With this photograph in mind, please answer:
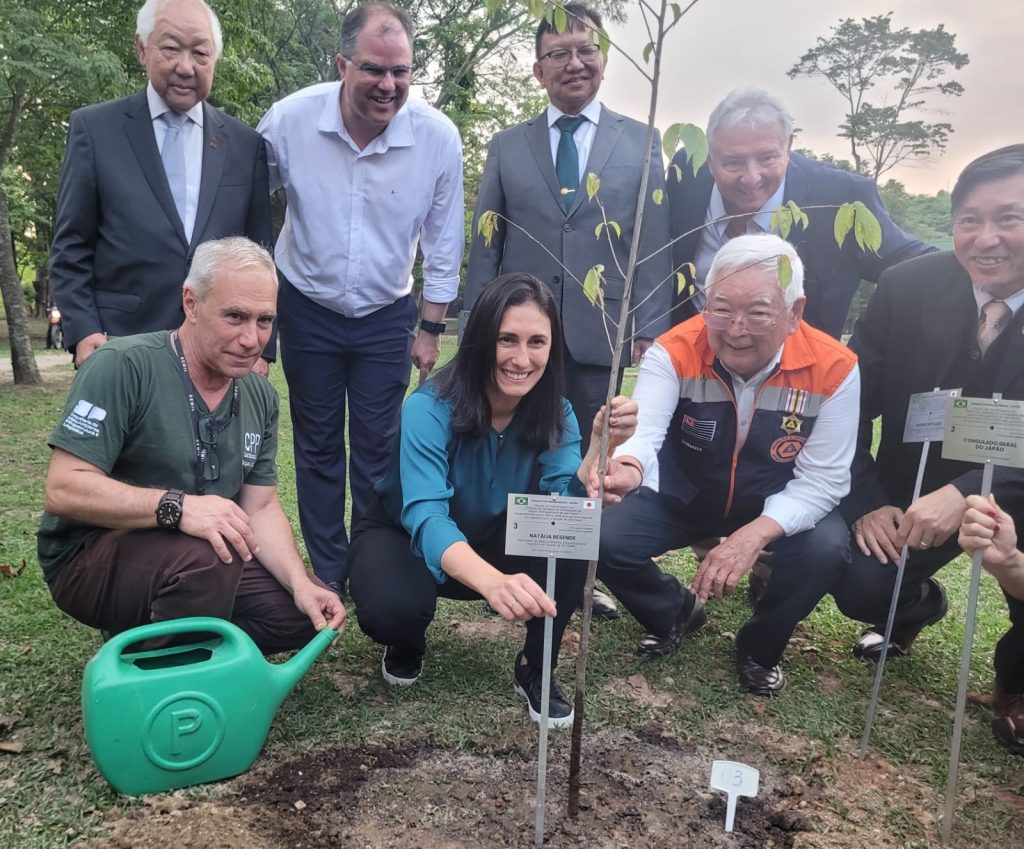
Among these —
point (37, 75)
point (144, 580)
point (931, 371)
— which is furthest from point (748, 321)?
point (37, 75)

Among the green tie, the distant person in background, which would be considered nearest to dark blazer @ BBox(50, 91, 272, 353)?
the green tie

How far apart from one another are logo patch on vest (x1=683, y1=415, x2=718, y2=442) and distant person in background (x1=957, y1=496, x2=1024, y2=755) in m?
0.85

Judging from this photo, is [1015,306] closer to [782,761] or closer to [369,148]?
[782,761]

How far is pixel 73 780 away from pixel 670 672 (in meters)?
1.96

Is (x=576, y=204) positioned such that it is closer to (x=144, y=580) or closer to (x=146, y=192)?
(x=146, y=192)

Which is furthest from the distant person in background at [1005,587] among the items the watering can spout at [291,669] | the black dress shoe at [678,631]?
the watering can spout at [291,669]

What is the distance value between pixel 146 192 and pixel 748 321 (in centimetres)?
213

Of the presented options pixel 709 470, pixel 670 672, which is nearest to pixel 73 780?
pixel 670 672

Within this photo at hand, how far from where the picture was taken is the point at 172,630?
2.04m

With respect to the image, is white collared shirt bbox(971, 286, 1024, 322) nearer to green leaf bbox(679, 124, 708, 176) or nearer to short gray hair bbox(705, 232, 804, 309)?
short gray hair bbox(705, 232, 804, 309)

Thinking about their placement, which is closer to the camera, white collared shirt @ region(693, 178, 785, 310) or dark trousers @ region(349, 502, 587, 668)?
dark trousers @ region(349, 502, 587, 668)

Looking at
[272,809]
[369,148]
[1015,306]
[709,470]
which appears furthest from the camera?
[369,148]

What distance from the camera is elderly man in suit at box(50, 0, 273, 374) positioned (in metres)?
2.81

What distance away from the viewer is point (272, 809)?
2.02 metres
